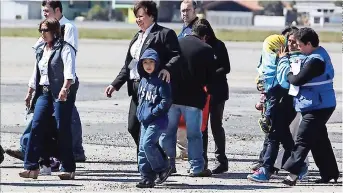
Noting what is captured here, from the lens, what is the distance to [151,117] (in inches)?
409

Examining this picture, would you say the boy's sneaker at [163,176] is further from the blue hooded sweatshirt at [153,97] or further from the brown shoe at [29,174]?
the brown shoe at [29,174]

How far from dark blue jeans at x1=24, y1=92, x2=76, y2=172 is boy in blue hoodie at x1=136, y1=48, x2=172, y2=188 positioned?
0.86m

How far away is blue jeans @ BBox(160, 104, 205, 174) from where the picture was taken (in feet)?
36.7

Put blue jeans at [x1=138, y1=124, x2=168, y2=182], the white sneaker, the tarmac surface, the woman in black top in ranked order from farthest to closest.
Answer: the woman in black top
the white sneaker
the tarmac surface
blue jeans at [x1=138, y1=124, x2=168, y2=182]

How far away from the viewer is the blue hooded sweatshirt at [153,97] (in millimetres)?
10359

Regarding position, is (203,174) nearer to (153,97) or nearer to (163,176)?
(163,176)

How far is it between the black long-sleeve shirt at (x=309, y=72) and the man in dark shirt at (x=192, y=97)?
1145 mm

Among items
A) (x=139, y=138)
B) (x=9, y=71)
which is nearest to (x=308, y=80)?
(x=139, y=138)

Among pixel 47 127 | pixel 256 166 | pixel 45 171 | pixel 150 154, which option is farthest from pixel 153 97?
pixel 256 166

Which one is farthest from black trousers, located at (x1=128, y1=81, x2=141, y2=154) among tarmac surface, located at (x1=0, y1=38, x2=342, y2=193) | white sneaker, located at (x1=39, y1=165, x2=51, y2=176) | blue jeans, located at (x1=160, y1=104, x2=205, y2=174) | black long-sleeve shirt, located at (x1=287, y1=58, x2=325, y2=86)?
black long-sleeve shirt, located at (x1=287, y1=58, x2=325, y2=86)

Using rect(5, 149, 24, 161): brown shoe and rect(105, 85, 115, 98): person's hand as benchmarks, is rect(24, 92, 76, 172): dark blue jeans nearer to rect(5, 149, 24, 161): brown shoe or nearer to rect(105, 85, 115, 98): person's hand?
rect(105, 85, 115, 98): person's hand

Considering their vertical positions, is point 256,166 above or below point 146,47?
below

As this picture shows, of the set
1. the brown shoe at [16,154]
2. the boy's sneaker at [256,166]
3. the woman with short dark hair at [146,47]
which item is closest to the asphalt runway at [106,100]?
the boy's sneaker at [256,166]

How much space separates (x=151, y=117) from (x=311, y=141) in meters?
1.68
